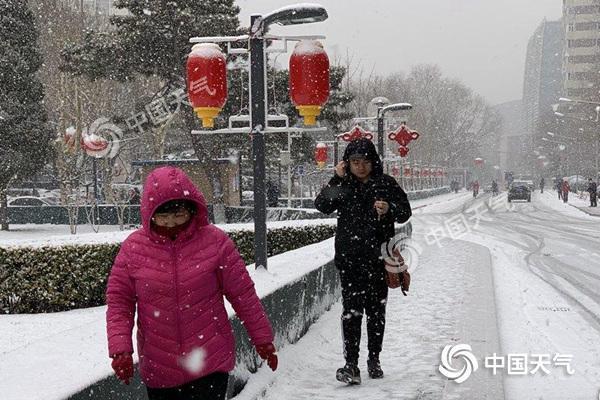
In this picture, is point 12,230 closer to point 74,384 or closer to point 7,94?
point 7,94

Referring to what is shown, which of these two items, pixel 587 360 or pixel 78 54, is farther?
pixel 78 54

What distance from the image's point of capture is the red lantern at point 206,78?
745cm

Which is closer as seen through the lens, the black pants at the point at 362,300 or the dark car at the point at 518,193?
the black pants at the point at 362,300

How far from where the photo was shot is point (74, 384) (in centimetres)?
273

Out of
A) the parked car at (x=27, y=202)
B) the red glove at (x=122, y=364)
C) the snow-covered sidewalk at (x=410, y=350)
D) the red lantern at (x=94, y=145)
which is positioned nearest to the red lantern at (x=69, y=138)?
the red lantern at (x=94, y=145)

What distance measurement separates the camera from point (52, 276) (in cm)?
948

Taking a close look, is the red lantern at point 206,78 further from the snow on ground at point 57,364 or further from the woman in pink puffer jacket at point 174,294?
the woman in pink puffer jacket at point 174,294

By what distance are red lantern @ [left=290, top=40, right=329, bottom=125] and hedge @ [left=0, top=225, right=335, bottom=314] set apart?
13.3ft

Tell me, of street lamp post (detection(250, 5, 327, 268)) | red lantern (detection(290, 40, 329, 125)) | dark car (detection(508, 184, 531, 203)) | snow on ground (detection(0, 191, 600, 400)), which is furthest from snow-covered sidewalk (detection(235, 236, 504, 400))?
dark car (detection(508, 184, 531, 203))

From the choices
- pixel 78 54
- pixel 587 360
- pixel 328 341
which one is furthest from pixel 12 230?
pixel 587 360

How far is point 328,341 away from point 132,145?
1589 inches

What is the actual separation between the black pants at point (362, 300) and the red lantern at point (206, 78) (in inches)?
129

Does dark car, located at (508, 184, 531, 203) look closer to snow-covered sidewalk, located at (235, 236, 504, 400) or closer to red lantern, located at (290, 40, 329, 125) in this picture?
snow-covered sidewalk, located at (235, 236, 504, 400)

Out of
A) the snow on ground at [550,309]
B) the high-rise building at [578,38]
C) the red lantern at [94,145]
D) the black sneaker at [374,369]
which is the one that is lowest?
the snow on ground at [550,309]
